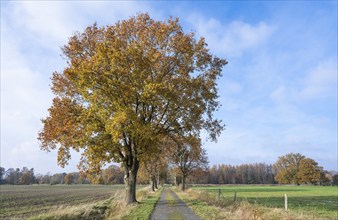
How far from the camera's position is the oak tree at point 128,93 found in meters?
20.9

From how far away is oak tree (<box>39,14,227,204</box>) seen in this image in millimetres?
20859

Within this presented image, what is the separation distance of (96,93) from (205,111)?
9102 mm

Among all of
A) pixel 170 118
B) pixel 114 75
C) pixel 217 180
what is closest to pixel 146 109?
pixel 170 118

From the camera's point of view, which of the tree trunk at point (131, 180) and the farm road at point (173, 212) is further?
the tree trunk at point (131, 180)

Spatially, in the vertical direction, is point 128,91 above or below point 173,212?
above

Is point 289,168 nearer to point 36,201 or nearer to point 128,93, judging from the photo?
point 36,201

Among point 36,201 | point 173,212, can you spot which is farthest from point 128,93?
point 36,201

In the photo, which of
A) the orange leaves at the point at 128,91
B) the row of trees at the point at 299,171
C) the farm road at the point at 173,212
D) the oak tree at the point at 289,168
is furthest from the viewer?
the oak tree at the point at 289,168

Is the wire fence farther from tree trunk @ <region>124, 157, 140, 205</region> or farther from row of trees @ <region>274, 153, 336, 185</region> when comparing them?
row of trees @ <region>274, 153, 336, 185</region>

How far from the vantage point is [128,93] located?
21031 mm

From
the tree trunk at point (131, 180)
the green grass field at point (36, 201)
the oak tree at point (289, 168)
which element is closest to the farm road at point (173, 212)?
the tree trunk at point (131, 180)

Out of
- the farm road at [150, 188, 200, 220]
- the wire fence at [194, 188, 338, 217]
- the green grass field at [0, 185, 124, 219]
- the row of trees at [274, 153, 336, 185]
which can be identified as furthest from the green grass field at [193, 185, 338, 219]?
the row of trees at [274, 153, 336, 185]

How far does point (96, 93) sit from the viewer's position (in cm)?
2114

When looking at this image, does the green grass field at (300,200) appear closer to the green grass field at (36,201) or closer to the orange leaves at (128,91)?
the orange leaves at (128,91)
